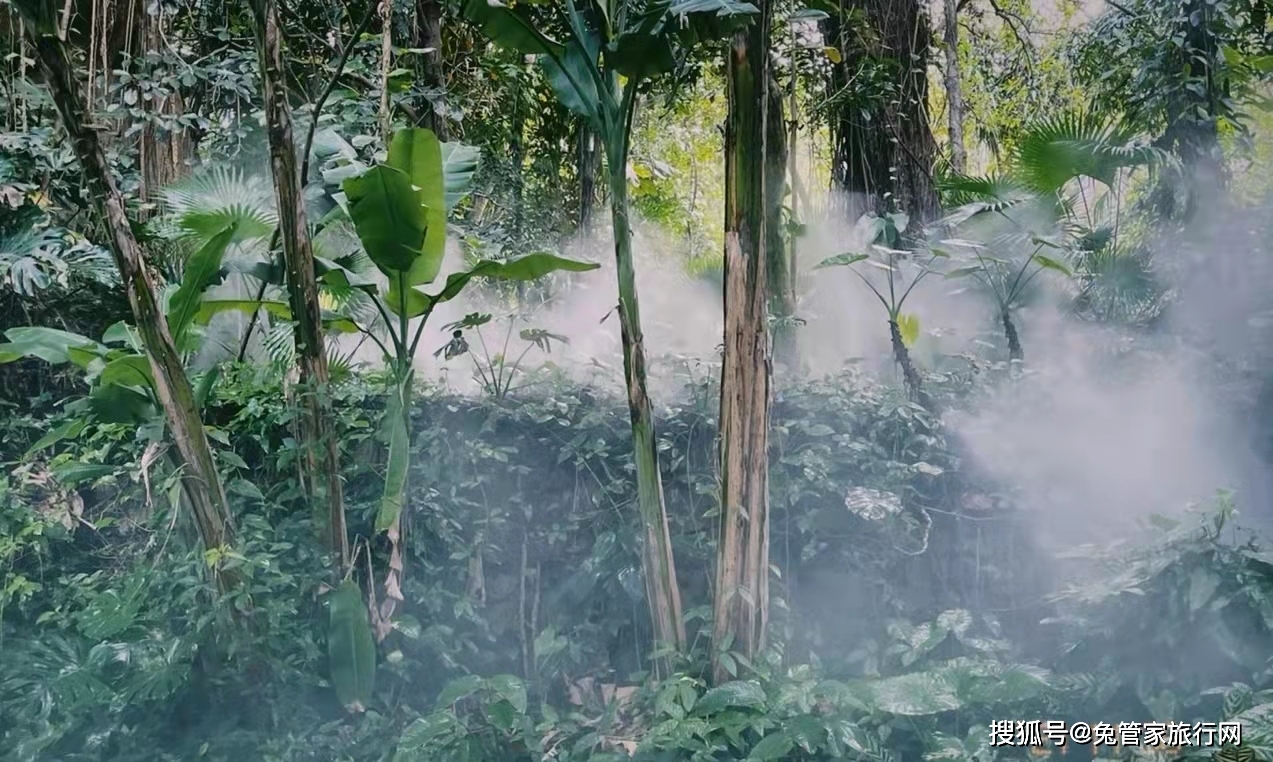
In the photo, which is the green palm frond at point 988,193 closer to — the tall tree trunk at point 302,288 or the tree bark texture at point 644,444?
the tree bark texture at point 644,444

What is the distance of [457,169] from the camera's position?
12.5ft

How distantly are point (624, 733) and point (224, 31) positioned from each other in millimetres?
4368

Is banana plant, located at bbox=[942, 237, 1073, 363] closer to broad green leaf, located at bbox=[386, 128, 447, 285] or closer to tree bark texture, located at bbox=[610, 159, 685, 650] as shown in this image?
tree bark texture, located at bbox=[610, 159, 685, 650]

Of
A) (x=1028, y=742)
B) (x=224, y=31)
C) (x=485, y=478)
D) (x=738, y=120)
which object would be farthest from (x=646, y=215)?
(x=1028, y=742)

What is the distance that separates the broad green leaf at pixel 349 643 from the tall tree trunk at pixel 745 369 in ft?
4.31

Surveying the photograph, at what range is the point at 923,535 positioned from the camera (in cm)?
437

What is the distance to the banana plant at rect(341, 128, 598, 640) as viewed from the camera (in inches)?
126

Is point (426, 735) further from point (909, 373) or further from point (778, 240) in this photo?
point (778, 240)

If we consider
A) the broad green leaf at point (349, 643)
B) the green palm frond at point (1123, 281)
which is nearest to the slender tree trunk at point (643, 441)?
the broad green leaf at point (349, 643)

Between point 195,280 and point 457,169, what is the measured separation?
3.56ft

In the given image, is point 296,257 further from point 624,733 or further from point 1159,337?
point 1159,337

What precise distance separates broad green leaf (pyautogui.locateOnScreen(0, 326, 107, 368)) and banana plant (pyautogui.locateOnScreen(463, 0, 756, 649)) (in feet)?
6.07

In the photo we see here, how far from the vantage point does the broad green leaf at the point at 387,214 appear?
3145 mm

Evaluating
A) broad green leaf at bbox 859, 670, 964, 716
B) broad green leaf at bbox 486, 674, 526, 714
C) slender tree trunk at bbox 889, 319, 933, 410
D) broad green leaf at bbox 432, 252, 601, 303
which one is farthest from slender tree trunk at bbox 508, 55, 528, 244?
broad green leaf at bbox 859, 670, 964, 716
